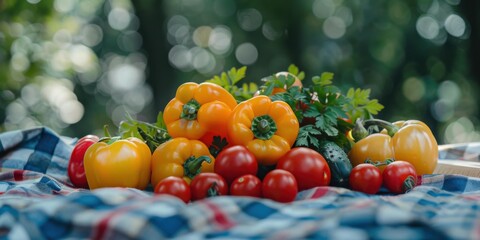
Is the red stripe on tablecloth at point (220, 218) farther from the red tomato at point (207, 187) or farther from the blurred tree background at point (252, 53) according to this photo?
the blurred tree background at point (252, 53)

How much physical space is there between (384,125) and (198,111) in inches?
24.0

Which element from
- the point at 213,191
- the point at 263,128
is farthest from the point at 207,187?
the point at 263,128

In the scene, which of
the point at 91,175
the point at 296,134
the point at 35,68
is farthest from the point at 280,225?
the point at 35,68

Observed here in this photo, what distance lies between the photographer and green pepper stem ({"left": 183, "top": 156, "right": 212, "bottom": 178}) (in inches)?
54.1

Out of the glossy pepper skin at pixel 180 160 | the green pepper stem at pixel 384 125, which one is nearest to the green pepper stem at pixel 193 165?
the glossy pepper skin at pixel 180 160

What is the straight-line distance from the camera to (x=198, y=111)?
59.6 inches

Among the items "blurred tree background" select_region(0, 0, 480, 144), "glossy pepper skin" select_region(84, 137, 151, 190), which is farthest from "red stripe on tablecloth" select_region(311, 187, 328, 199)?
"blurred tree background" select_region(0, 0, 480, 144)

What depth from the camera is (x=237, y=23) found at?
22.3 ft

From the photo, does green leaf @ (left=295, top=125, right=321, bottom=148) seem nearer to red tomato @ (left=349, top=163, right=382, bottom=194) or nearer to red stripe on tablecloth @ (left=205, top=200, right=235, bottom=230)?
red tomato @ (left=349, top=163, right=382, bottom=194)

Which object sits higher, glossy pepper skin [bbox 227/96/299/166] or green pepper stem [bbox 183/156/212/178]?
glossy pepper skin [bbox 227/96/299/166]

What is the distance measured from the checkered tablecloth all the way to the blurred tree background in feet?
12.6

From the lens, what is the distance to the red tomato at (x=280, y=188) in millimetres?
1192

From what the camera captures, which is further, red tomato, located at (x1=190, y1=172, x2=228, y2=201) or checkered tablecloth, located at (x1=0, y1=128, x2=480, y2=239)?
red tomato, located at (x1=190, y1=172, x2=228, y2=201)

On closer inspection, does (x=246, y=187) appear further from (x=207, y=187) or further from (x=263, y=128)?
A: (x=263, y=128)
